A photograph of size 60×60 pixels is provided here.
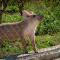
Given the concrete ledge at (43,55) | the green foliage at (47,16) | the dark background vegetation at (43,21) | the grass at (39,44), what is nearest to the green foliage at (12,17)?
the dark background vegetation at (43,21)

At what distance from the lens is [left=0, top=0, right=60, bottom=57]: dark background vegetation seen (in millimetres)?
6656

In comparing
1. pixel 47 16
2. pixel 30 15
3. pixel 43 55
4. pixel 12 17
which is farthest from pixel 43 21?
pixel 43 55

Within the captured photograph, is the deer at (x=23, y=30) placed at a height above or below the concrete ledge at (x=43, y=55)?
above

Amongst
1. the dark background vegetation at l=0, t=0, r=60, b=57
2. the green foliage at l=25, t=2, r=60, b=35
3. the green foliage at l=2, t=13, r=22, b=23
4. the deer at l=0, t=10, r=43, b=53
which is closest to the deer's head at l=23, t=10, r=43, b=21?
the deer at l=0, t=10, r=43, b=53

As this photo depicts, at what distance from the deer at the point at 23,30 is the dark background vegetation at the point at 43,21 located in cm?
36

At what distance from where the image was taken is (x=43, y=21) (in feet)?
27.2

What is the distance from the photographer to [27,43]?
20.9 feet

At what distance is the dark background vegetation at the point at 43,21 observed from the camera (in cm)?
666

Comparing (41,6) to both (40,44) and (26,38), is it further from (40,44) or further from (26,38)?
(26,38)

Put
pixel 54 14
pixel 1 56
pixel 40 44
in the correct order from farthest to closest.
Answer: pixel 54 14 → pixel 40 44 → pixel 1 56

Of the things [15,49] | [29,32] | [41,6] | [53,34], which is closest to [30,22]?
[29,32]

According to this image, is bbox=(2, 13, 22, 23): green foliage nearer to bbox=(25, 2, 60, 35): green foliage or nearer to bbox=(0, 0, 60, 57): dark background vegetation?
bbox=(0, 0, 60, 57): dark background vegetation

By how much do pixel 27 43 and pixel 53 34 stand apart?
1.53 meters

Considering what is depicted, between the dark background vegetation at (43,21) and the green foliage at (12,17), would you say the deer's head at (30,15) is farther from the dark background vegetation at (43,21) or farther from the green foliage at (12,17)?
the green foliage at (12,17)
